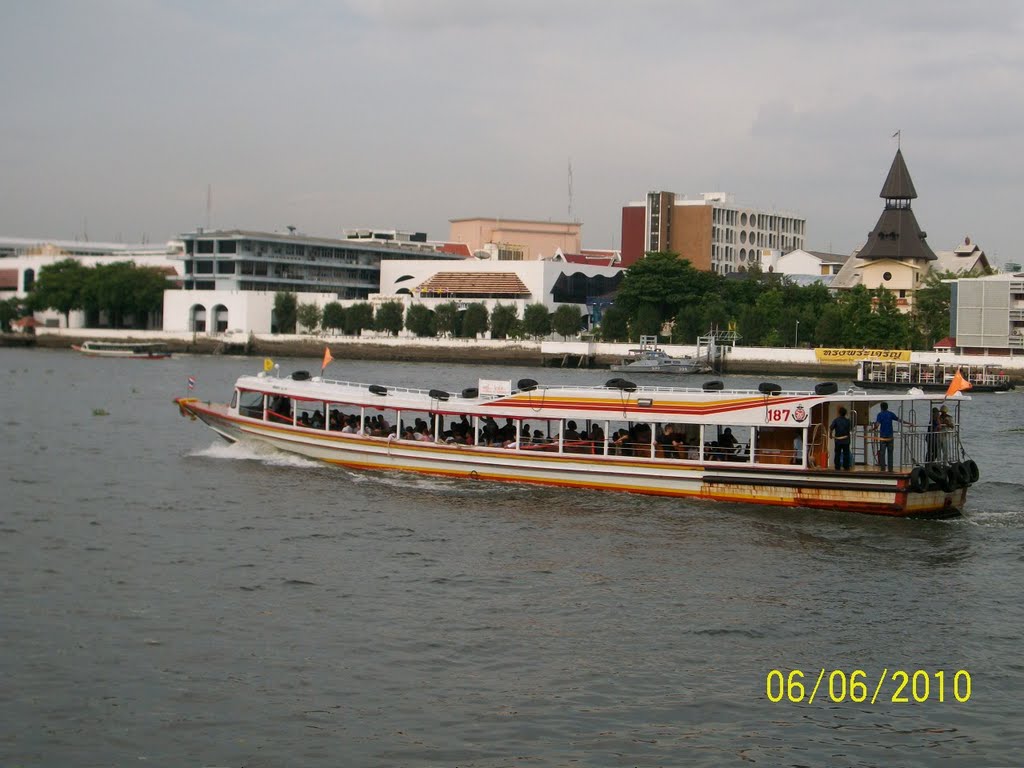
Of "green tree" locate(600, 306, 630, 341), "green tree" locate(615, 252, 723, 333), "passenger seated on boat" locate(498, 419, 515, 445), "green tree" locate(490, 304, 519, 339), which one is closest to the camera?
"passenger seated on boat" locate(498, 419, 515, 445)

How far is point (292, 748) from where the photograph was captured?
1239 centimetres

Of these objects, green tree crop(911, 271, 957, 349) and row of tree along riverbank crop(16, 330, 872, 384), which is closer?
row of tree along riverbank crop(16, 330, 872, 384)

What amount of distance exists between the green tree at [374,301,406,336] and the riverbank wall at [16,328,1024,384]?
912 millimetres

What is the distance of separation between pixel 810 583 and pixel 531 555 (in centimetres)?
449


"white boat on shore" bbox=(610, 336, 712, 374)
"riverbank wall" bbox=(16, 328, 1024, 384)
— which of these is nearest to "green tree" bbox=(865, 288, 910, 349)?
"riverbank wall" bbox=(16, 328, 1024, 384)

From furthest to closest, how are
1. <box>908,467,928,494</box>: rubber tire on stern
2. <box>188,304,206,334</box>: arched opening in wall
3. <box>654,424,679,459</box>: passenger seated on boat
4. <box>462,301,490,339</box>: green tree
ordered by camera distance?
<box>188,304,206,334</box>: arched opening in wall < <box>462,301,490,339</box>: green tree < <box>654,424,679,459</box>: passenger seated on boat < <box>908,467,928,494</box>: rubber tire on stern

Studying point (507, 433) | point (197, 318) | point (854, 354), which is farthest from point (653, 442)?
point (197, 318)

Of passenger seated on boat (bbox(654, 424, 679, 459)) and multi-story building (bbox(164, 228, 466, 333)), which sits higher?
multi-story building (bbox(164, 228, 466, 333))

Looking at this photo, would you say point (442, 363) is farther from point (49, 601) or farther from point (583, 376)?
point (49, 601)

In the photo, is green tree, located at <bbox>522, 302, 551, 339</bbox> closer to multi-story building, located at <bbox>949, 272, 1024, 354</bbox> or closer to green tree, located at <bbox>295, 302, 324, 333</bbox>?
green tree, located at <bbox>295, 302, 324, 333</bbox>

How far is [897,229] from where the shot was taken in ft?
346

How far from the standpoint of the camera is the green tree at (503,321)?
4259 inches

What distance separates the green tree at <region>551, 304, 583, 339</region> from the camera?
10644 cm

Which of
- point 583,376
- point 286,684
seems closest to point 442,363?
point 583,376
